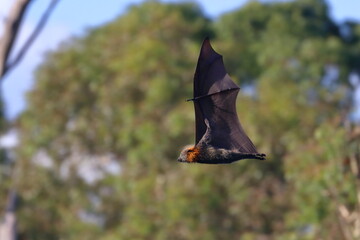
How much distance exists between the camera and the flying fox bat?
6.29m

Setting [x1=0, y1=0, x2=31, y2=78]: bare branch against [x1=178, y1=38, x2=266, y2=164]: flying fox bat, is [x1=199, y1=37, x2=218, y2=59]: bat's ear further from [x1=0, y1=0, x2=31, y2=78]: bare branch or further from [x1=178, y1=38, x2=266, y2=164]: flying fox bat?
[x1=0, y1=0, x2=31, y2=78]: bare branch

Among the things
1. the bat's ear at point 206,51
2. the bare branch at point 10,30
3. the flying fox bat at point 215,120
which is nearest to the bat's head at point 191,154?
the flying fox bat at point 215,120

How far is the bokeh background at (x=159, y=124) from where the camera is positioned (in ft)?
70.2

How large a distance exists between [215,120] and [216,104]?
0.11 meters

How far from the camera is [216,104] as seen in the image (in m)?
6.64

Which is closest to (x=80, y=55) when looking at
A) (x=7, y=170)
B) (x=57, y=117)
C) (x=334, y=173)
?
(x=57, y=117)

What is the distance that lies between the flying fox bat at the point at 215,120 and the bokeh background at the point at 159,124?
10.5 meters

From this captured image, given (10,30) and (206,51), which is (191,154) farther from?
(10,30)

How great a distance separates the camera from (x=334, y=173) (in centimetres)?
1509

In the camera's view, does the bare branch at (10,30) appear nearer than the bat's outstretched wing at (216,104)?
No

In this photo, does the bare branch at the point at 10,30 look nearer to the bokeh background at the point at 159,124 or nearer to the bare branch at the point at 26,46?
the bare branch at the point at 26,46

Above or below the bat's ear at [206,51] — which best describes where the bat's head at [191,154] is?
below

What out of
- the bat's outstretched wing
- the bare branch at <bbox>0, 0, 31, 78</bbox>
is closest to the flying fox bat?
the bat's outstretched wing

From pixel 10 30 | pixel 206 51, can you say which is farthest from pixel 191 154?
pixel 10 30
